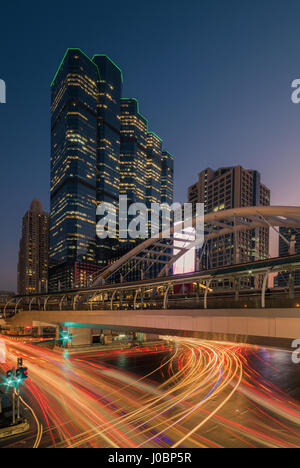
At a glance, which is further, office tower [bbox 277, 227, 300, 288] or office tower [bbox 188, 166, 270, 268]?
office tower [bbox 188, 166, 270, 268]

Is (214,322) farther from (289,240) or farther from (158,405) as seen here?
(289,240)

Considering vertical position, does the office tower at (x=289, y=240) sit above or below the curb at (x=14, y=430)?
above

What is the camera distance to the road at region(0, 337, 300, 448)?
42.8 ft

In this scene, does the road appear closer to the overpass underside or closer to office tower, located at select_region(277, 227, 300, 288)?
the overpass underside

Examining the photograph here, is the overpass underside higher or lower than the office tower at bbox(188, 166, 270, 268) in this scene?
lower

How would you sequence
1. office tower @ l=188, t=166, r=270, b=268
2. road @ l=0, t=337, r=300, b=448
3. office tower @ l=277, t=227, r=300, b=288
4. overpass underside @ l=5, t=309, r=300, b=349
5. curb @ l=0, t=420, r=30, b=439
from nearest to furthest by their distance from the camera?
road @ l=0, t=337, r=300, b=448 → curb @ l=0, t=420, r=30, b=439 → overpass underside @ l=5, t=309, r=300, b=349 → office tower @ l=277, t=227, r=300, b=288 → office tower @ l=188, t=166, r=270, b=268

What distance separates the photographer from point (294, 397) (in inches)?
783

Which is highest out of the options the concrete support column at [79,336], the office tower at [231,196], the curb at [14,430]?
the office tower at [231,196]

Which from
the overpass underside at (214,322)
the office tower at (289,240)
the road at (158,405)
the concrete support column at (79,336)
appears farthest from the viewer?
the concrete support column at (79,336)

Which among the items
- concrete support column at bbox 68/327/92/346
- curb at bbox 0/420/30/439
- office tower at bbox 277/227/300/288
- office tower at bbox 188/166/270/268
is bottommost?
concrete support column at bbox 68/327/92/346

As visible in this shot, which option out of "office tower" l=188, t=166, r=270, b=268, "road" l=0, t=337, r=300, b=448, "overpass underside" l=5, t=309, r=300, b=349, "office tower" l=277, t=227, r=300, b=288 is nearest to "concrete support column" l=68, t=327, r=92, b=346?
"overpass underside" l=5, t=309, r=300, b=349

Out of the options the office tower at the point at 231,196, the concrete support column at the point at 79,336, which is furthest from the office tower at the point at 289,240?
the concrete support column at the point at 79,336

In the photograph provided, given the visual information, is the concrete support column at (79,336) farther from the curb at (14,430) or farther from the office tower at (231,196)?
the office tower at (231,196)

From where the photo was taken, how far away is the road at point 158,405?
13.0 m
